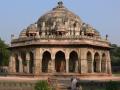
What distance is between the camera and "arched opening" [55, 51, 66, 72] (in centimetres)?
3422

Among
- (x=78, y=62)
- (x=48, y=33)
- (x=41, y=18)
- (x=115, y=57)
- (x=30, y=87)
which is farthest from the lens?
(x=115, y=57)

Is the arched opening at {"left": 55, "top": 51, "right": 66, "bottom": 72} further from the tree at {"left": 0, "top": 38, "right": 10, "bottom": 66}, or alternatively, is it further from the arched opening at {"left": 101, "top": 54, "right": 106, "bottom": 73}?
the tree at {"left": 0, "top": 38, "right": 10, "bottom": 66}

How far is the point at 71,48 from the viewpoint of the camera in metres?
32.4

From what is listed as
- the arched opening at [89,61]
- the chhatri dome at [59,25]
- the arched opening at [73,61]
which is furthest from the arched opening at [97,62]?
the arched opening at [73,61]

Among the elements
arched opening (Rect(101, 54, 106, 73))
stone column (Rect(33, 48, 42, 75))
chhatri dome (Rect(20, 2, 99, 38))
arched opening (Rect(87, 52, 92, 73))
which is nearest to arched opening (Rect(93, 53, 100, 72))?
arched opening (Rect(101, 54, 106, 73))

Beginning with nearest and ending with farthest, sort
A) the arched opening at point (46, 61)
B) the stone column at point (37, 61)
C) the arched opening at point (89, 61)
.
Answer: the stone column at point (37, 61), the arched opening at point (89, 61), the arched opening at point (46, 61)

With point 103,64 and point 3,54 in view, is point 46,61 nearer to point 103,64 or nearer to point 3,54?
point 103,64

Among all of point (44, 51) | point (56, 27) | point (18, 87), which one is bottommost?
point (18, 87)

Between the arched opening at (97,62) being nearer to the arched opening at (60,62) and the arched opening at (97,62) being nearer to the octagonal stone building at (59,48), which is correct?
the octagonal stone building at (59,48)

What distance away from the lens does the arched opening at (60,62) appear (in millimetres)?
34222

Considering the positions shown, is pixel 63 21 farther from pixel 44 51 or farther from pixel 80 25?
pixel 44 51

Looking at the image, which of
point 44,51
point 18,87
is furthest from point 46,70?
point 18,87

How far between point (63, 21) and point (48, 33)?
1.97 m

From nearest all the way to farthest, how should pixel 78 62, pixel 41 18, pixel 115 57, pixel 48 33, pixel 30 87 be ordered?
pixel 30 87
pixel 78 62
pixel 48 33
pixel 41 18
pixel 115 57
